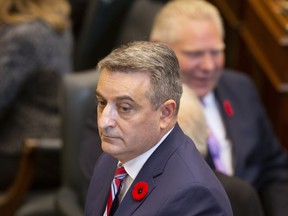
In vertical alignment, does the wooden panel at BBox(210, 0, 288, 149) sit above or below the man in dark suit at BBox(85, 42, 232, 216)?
below

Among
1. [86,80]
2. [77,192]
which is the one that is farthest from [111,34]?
[77,192]

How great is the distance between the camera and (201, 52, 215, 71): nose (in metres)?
2.60

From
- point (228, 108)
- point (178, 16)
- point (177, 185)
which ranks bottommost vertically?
point (228, 108)

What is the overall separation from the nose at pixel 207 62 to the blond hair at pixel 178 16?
122 mm

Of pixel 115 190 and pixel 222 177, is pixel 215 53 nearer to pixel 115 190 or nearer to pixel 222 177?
pixel 222 177

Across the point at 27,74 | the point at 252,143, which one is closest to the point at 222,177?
the point at 252,143

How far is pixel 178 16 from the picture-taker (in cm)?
262

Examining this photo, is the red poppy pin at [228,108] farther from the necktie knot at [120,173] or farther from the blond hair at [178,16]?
the necktie knot at [120,173]

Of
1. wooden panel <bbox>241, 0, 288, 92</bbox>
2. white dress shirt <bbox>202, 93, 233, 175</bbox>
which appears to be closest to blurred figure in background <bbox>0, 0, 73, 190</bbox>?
white dress shirt <bbox>202, 93, 233, 175</bbox>

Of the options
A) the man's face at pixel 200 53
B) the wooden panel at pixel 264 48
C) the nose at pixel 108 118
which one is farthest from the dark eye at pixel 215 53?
the nose at pixel 108 118

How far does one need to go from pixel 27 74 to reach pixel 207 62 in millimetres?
874

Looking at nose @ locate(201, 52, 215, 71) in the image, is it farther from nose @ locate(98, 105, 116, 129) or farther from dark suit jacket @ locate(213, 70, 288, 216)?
nose @ locate(98, 105, 116, 129)

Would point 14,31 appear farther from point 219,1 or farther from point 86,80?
point 219,1

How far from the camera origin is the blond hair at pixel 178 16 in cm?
→ 261
